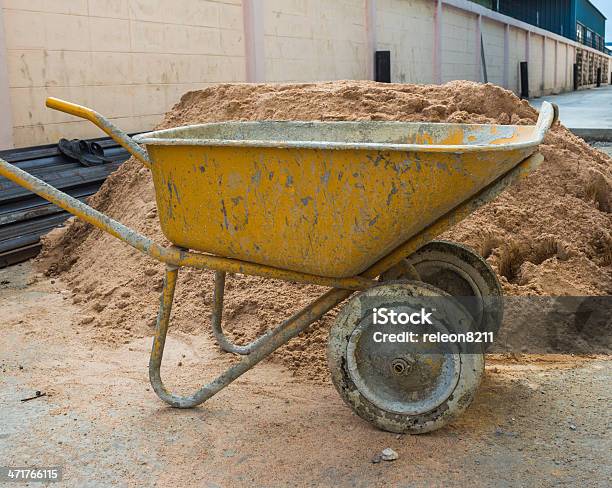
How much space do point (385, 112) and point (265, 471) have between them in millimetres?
2633

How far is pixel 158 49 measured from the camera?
829 cm

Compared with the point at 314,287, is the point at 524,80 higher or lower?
higher

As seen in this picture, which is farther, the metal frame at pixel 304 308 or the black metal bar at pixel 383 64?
the black metal bar at pixel 383 64

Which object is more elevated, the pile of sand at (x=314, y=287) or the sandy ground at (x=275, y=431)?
the pile of sand at (x=314, y=287)

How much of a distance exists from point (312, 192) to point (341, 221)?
5.3 inches

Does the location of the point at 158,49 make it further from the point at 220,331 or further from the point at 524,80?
the point at 524,80

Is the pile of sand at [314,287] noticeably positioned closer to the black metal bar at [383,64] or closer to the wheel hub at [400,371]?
the wheel hub at [400,371]

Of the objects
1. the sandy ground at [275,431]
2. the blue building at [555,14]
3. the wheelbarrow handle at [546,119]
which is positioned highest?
the blue building at [555,14]

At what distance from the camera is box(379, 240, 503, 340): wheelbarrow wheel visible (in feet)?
9.89

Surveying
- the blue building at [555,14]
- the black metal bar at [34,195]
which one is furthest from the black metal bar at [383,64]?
the blue building at [555,14]

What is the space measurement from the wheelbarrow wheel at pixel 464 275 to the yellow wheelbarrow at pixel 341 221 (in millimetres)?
365

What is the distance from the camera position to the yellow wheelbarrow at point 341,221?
7.16 ft

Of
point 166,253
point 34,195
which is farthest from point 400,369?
point 34,195

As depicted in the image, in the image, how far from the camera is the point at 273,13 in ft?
34.4
